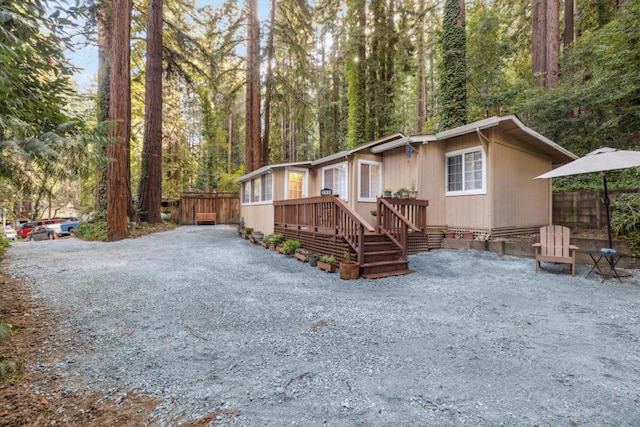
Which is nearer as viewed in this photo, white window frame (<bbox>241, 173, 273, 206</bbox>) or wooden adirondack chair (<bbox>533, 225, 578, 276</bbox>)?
wooden adirondack chair (<bbox>533, 225, 578, 276</bbox>)

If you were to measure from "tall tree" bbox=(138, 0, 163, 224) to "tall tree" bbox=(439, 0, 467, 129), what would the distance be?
11138 millimetres

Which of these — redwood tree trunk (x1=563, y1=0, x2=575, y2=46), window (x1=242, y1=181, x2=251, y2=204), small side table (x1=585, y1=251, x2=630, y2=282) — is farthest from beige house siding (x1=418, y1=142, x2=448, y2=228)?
redwood tree trunk (x1=563, y1=0, x2=575, y2=46)

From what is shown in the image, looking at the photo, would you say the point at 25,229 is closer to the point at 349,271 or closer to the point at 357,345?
the point at 349,271

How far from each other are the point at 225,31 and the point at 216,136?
8.58m

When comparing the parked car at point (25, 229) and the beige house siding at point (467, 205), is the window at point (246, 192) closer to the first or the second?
the beige house siding at point (467, 205)

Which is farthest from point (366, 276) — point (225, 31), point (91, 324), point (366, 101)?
point (225, 31)

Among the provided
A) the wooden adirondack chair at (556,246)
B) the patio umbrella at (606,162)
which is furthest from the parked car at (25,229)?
the patio umbrella at (606,162)

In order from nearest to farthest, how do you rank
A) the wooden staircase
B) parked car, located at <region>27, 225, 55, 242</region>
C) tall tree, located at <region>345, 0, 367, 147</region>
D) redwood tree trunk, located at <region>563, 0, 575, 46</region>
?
the wooden staircase → redwood tree trunk, located at <region>563, 0, 575, 46</region> → parked car, located at <region>27, 225, 55, 242</region> → tall tree, located at <region>345, 0, 367, 147</region>

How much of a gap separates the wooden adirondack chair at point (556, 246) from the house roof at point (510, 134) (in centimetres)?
283

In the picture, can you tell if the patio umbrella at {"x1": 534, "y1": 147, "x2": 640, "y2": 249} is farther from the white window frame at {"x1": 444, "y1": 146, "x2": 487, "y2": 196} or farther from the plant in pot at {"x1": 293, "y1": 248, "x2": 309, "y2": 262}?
the plant in pot at {"x1": 293, "y1": 248, "x2": 309, "y2": 262}

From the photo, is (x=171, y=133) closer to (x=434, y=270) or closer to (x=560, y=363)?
(x=434, y=270)

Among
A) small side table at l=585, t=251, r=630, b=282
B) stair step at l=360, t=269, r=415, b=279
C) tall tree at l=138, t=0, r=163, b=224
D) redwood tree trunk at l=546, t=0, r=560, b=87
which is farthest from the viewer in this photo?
tall tree at l=138, t=0, r=163, b=224

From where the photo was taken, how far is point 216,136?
66.4ft

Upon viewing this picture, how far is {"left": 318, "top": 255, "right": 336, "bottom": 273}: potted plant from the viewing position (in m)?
5.70
